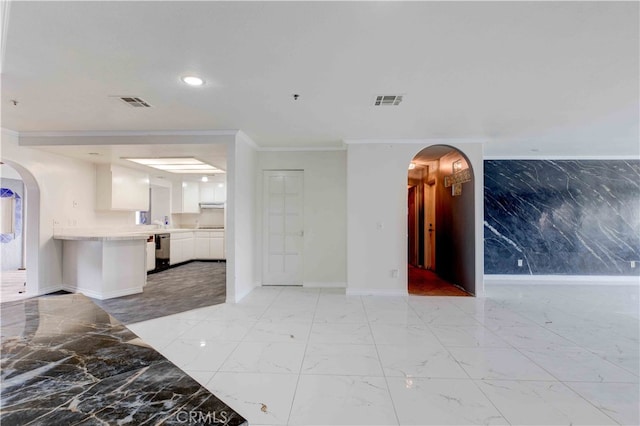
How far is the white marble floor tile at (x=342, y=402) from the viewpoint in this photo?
1857 millimetres

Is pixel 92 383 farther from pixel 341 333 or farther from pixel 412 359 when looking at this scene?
pixel 341 333

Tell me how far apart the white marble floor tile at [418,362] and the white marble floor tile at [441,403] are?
94 millimetres

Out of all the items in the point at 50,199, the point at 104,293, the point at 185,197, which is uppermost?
the point at 185,197

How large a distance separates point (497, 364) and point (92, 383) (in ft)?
9.63

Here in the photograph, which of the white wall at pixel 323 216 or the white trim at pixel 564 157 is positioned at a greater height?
the white trim at pixel 564 157

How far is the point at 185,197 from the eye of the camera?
8.45 meters

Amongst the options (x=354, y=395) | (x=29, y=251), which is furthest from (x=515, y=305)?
(x=29, y=251)

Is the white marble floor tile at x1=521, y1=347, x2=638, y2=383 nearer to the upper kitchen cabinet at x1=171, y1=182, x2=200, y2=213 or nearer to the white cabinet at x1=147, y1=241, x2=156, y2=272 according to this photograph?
the white cabinet at x1=147, y1=241, x2=156, y2=272

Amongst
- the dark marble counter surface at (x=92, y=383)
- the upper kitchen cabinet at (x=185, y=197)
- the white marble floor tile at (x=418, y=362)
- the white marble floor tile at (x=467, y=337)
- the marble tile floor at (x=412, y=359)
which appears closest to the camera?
the dark marble counter surface at (x=92, y=383)

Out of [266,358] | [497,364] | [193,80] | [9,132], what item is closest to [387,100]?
Result: [193,80]

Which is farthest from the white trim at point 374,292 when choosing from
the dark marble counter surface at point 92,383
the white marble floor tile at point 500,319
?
the dark marble counter surface at point 92,383

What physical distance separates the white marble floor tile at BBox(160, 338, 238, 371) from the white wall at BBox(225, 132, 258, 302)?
140cm

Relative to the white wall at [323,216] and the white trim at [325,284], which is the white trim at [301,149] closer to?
the white wall at [323,216]

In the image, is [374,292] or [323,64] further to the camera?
[374,292]
